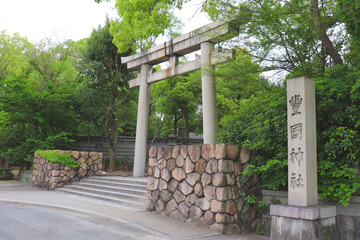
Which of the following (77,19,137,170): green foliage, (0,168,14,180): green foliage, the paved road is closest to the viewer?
the paved road

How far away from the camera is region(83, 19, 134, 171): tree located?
1847 centimetres

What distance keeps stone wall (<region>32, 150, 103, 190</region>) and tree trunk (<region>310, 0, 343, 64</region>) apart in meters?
10.9

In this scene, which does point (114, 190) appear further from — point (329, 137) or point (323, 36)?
point (323, 36)

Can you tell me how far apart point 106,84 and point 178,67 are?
6869 millimetres

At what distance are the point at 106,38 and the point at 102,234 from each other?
14.7m

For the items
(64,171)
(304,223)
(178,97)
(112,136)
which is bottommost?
(304,223)

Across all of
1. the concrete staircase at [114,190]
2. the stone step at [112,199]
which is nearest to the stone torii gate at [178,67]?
the concrete staircase at [114,190]

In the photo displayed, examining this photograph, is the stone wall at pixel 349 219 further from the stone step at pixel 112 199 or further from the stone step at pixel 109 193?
the stone step at pixel 109 193

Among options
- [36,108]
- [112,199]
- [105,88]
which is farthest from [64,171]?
[105,88]

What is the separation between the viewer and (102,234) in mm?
6355

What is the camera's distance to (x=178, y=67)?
1359cm

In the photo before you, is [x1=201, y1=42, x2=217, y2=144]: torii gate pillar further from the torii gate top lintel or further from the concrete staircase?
the concrete staircase

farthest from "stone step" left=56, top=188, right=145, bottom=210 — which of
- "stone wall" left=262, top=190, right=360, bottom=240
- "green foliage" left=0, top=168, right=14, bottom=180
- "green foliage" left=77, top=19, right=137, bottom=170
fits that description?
"green foliage" left=0, top=168, right=14, bottom=180

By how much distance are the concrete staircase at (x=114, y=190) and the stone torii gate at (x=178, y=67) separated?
7.17 ft
